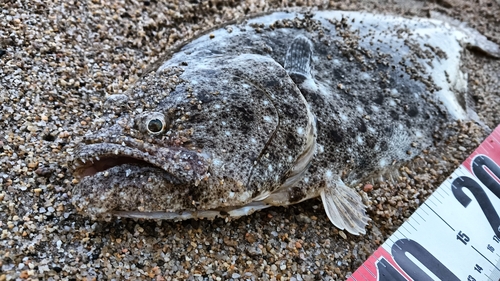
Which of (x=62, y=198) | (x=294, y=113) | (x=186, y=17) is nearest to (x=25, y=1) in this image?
(x=186, y=17)

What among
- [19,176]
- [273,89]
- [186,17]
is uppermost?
[273,89]

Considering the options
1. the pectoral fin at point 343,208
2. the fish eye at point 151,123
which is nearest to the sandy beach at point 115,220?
the pectoral fin at point 343,208

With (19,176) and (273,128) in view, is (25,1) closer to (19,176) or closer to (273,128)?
(19,176)

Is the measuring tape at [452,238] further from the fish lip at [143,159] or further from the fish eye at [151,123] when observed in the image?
the fish eye at [151,123]

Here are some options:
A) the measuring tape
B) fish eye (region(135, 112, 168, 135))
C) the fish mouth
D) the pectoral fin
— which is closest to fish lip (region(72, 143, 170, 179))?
the fish mouth

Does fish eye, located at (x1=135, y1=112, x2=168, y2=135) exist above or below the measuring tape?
above

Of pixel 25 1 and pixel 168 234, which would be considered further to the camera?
pixel 25 1

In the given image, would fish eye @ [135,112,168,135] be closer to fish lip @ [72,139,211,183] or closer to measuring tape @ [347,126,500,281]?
fish lip @ [72,139,211,183]
